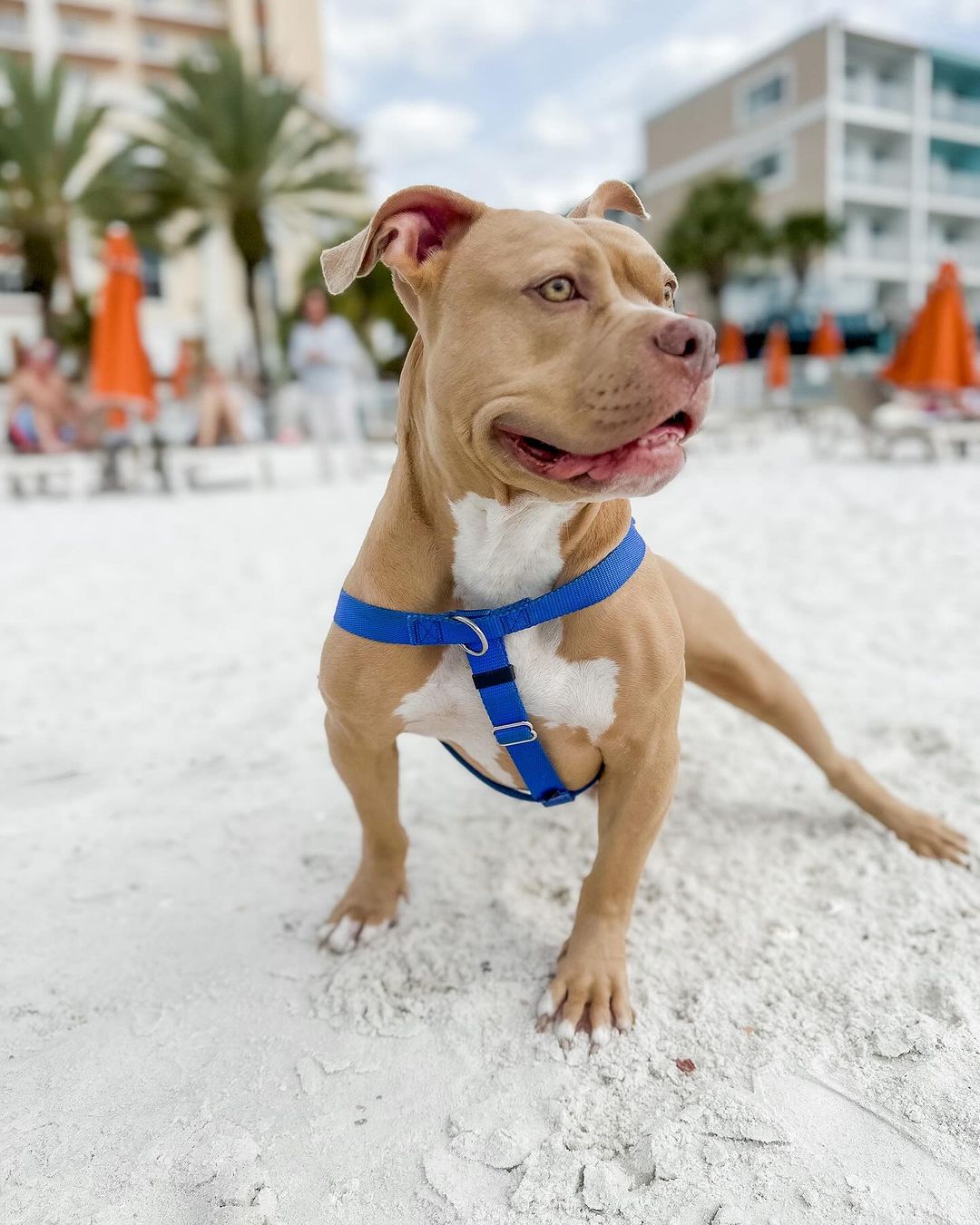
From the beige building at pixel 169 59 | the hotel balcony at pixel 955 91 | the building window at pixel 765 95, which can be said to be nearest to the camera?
the beige building at pixel 169 59

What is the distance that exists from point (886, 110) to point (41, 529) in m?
37.3

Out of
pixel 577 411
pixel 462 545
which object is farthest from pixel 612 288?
pixel 462 545

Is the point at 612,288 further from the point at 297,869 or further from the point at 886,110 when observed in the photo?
the point at 886,110

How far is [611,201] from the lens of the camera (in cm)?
229

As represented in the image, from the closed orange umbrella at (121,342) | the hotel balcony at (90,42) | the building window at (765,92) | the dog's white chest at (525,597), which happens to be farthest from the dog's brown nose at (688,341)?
the hotel balcony at (90,42)

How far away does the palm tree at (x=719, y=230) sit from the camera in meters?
30.4

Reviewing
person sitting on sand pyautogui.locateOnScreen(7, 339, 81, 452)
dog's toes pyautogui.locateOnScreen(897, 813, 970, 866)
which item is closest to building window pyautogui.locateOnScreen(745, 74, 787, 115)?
person sitting on sand pyautogui.locateOnScreen(7, 339, 81, 452)

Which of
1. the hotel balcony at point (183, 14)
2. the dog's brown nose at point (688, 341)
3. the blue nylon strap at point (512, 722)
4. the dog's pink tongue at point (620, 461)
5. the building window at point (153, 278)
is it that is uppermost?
the hotel balcony at point (183, 14)

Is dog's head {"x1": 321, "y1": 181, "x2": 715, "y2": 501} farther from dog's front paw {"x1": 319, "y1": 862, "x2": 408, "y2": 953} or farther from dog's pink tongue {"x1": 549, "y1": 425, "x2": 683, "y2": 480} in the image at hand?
dog's front paw {"x1": 319, "y1": 862, "x2": 408, "y2": 953}

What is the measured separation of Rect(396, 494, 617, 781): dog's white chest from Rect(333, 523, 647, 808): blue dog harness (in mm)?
33

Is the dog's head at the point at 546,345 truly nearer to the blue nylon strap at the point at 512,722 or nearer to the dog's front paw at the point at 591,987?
the blue nylon strap at the point at 512,722

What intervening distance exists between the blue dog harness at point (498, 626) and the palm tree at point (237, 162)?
22.0m

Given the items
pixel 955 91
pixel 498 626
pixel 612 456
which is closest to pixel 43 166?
pixel 498 626

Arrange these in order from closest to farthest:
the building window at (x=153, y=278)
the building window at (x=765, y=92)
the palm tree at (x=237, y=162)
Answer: the palm tree at (x=237, y=162) < the building window at (x=153, y=278) < the building window at (x=765, y=92)
